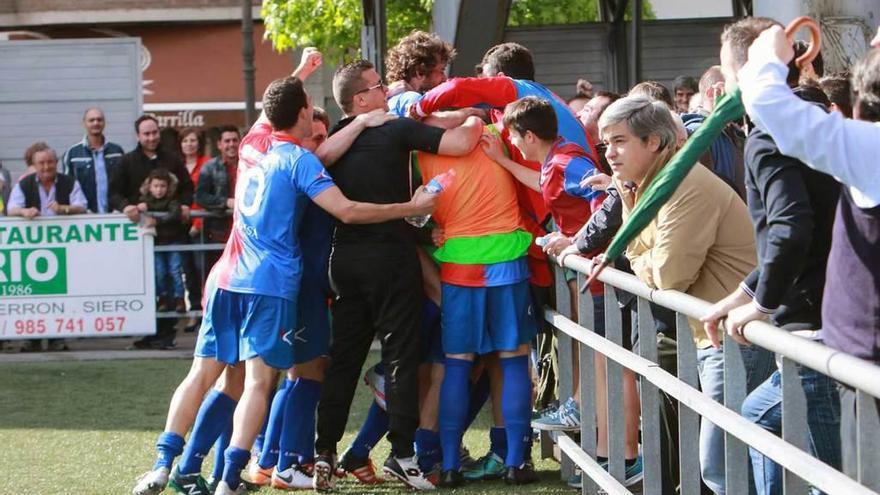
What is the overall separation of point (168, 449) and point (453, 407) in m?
1.32

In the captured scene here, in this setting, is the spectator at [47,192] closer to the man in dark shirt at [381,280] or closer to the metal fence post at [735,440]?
the man in dark shirt at [381,280]

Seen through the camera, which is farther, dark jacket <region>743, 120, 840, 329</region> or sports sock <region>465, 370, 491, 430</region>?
sports sock <region>465, 370, 491, 430</region>

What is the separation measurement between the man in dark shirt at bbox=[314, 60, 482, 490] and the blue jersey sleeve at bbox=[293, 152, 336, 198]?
24cm

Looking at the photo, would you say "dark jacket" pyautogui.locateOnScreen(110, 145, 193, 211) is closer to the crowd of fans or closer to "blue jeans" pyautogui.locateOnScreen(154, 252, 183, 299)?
"blue jeans" pyautogui.locateOnScreen(154, 252, 183, 299)

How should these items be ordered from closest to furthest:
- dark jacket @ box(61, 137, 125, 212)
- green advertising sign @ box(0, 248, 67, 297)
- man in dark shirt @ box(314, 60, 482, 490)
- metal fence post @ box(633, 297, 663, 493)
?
metal fence post @ box(633, 297, 663, 493), man in dark shirt @ box(314, 60, 482, 490), green advertising sign @ box(0, 248, 67, 297), dark jacket @ box(61, 137, 125, 212)

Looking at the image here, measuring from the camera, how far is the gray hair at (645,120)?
5250mm

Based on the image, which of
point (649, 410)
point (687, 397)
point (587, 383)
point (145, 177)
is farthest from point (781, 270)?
point (145, 177)

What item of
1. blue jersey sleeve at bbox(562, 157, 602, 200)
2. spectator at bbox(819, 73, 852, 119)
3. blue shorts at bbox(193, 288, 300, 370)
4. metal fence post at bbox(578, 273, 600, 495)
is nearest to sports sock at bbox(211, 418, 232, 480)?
blue shorts at bbox(193, 288, 300, 370)

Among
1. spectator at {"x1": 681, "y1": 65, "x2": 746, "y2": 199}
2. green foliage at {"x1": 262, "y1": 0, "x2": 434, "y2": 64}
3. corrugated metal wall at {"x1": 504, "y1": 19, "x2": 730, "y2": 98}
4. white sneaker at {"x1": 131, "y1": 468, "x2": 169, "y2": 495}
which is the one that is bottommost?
white sneaker at {"x1": 131, "y1": 468, "x2": 169, "y2": 495}

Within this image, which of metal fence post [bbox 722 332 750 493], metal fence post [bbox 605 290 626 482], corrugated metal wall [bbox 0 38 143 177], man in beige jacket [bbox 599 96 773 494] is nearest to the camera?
metal fence post [bbox 722 332 750 493]

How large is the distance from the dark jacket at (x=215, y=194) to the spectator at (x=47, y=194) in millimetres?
1027

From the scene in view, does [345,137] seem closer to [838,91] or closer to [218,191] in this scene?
[838,91]

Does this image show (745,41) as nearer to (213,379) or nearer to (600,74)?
(213,379)

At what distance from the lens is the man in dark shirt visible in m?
6.96
